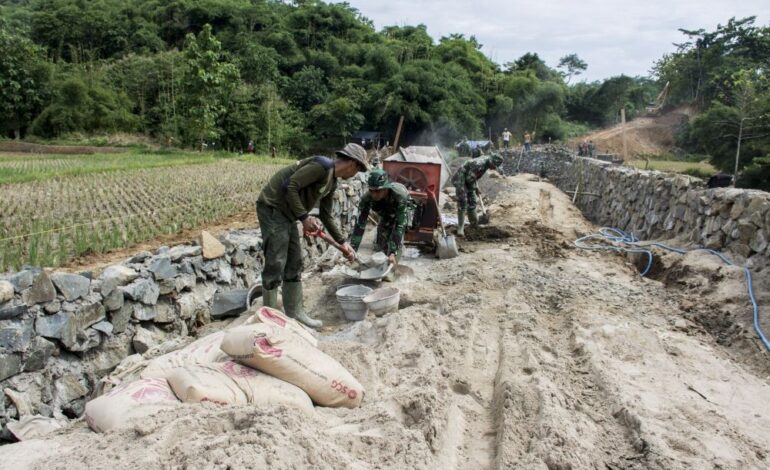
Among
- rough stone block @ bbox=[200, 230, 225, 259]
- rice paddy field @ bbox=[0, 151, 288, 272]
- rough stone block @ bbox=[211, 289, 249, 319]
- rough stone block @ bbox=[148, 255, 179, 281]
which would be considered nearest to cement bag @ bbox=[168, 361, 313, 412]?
rough stone block @ bbox=[148, 255, 179, 281]

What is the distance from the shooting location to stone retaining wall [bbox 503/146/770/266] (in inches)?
236

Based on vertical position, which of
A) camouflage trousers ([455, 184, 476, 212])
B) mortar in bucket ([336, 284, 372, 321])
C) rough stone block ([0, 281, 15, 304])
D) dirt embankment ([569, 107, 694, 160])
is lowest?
mortar in bucket ([336, 284, 372, 321])

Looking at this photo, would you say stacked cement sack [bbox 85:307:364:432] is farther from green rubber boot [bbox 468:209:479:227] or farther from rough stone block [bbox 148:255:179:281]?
green rubber boot [bbox 468:209:479:227]

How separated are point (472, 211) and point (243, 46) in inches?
1427

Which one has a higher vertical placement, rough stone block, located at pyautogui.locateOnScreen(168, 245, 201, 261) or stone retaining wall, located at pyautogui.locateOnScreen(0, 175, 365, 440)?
rough stone block, located at pyautogui.locateOnScreen(168, 245, 201, 261)

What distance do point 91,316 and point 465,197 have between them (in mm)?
6526

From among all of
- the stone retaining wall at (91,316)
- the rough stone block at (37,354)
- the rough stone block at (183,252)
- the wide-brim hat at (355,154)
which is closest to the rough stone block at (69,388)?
the stone retaining wall at (91,316)

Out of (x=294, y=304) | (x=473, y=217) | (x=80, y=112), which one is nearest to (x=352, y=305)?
(x=294, y=304)

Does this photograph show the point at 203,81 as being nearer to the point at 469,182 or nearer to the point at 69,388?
the point at 469,182

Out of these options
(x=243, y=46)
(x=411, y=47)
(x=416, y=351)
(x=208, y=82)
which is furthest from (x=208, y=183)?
(x=411, y=47)

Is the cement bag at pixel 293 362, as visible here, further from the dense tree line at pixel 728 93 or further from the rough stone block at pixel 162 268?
the dense tree line at pixel 728 93

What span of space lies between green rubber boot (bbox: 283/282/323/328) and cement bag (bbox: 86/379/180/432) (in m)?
1.99

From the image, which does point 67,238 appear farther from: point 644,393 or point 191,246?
point 644,393

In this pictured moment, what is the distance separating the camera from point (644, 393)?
3414 mm
